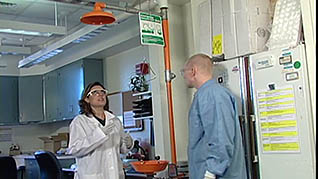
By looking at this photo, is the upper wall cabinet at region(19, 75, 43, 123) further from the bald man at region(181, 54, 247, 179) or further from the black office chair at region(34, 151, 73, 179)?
the bald man at region(181, 54, 247, 179)

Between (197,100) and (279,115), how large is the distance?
0.56 metres

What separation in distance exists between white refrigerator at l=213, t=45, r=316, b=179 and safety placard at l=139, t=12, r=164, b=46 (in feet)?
2.32

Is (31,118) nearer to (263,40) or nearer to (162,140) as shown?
(162,140)

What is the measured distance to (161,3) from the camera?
3.54m

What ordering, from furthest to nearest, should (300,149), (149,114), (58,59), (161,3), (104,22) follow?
1. (58,59)
2. (149,114)
3. (161,3)
4. (104,22)
5. (300,149)

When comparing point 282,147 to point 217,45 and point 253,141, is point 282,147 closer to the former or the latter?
point 253,141

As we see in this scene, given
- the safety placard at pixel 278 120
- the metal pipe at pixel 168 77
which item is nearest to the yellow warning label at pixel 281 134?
the safety placard at pixel 278 120

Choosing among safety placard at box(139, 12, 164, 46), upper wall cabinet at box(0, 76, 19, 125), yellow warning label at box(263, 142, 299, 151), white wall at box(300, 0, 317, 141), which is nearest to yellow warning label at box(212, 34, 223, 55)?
→ safety placard at box(139, 12, 164, 46)

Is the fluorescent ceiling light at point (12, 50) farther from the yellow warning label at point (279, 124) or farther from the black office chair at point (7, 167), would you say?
the yellow warning label at point (279, 124)

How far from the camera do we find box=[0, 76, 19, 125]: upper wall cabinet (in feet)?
22.7

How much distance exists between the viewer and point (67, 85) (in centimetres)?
637

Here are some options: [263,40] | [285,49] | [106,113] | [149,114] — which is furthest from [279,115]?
[149,114]

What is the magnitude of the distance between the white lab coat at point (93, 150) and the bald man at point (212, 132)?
76 centimetres

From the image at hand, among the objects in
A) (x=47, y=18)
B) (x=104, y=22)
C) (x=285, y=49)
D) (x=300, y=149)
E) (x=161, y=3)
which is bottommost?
(x=300, y=149)
